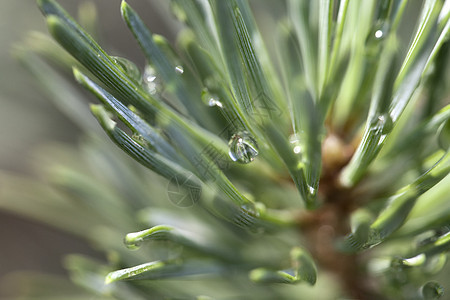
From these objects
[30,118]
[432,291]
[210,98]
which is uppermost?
[30,118]

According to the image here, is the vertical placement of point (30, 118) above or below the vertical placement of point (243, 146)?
above

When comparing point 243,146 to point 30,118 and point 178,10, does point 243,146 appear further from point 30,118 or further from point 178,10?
point 30,118

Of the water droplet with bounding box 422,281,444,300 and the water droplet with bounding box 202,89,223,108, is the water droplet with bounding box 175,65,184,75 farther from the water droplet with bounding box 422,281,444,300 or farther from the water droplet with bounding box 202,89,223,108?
the water droplet with bounding box 422,281,444,300

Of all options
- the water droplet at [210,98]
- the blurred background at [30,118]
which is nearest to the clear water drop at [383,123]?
the water droplet at [210,98]

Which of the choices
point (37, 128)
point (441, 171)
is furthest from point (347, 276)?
point (37, 128)

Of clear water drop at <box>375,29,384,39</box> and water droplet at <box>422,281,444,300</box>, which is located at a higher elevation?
clear water drop at <box>375,29,384,39</box>

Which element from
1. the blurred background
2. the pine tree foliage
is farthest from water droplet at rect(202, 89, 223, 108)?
the blurred background

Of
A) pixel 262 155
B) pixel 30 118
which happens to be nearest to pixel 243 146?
pixel 262 155
